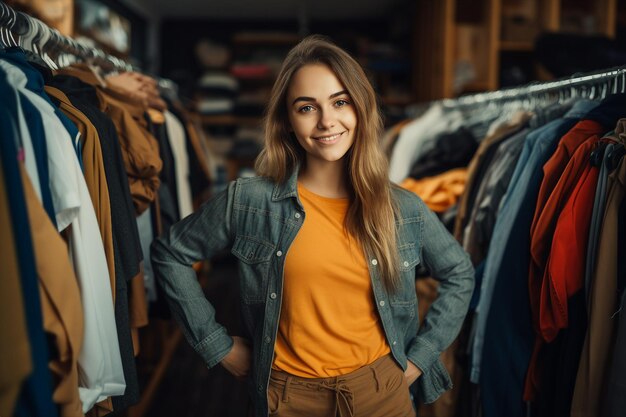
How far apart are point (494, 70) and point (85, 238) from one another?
310cm

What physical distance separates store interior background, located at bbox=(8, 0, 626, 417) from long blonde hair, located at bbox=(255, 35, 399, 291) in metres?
1.46

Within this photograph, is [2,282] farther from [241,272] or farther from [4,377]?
[241,272]

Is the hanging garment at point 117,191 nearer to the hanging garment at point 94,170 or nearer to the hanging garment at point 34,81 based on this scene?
the hanging garment at point 94,170

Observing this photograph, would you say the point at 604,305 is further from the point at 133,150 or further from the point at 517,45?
the point at 517,45

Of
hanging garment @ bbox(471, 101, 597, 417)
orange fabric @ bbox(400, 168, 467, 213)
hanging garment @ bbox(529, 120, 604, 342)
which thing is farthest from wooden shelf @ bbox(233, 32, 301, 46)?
hanging garment @ bbox(529, 120, 604, 342)

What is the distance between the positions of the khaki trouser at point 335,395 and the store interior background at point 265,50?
4.04 feet

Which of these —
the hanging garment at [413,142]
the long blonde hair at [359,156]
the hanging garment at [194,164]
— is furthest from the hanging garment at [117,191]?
the hanging garment at [413,142]

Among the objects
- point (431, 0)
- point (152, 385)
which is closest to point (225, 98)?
point (431, 0)

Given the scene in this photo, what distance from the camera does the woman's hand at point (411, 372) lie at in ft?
4.38

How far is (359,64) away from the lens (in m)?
1.29

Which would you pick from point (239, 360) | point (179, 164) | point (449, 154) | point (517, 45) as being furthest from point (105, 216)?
point (517, 45)

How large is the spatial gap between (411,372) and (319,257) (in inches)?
15.4

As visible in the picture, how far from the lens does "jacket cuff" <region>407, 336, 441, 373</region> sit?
135 cm

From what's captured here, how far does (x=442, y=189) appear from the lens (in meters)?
2.12
